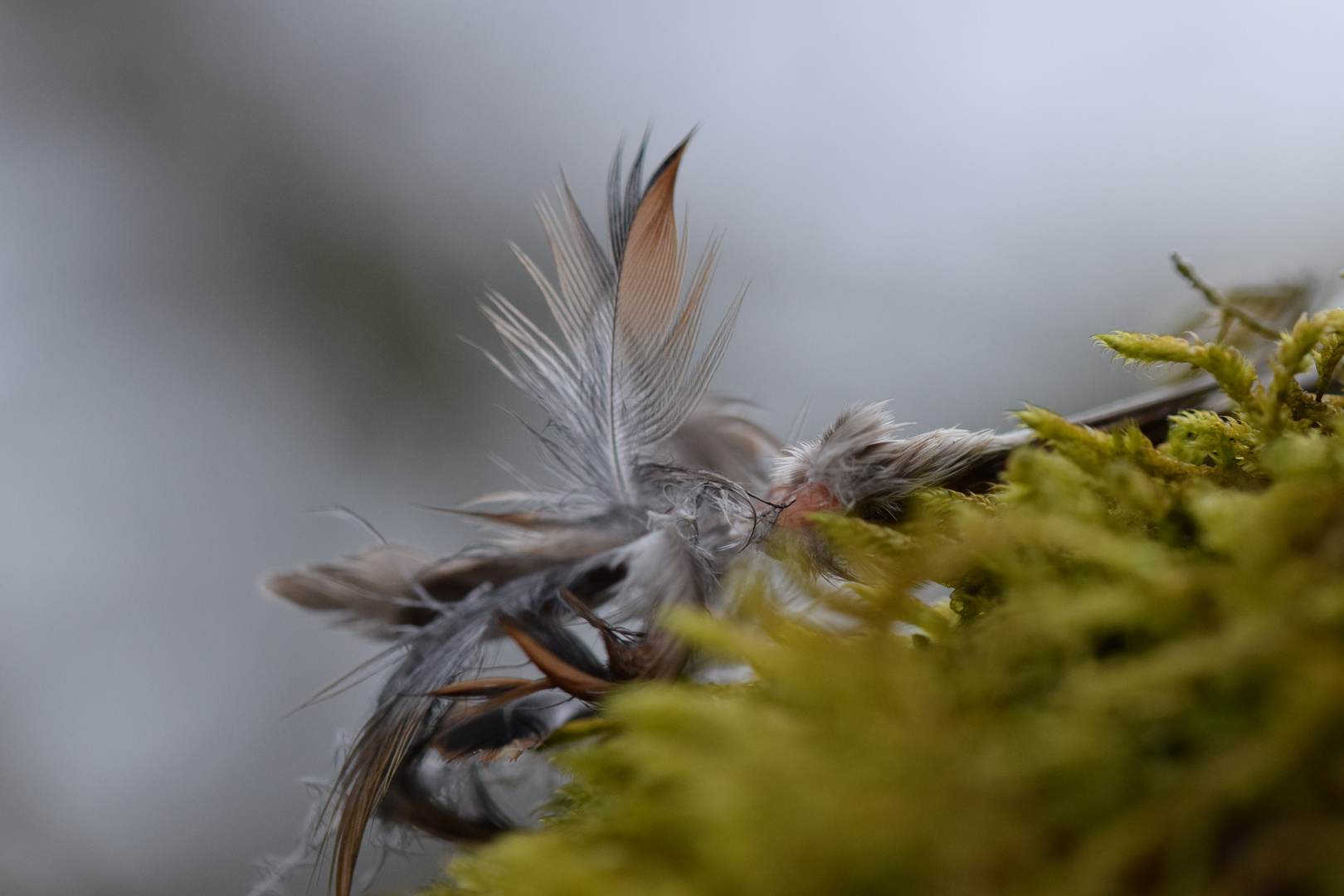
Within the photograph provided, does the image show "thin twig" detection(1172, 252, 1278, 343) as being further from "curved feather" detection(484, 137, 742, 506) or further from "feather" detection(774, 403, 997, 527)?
"curved feather" detection(484, 137, 742, 506)

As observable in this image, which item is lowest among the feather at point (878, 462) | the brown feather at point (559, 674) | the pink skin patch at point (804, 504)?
the brown feather at point (559, 674)

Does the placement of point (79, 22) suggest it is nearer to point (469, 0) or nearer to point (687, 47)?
point (469, 0)

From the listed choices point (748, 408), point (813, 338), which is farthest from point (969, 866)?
point (813, 338)

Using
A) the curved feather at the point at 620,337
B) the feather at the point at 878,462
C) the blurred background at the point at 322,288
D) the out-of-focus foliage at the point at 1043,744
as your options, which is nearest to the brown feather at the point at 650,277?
the curved feather at the point at 620,337

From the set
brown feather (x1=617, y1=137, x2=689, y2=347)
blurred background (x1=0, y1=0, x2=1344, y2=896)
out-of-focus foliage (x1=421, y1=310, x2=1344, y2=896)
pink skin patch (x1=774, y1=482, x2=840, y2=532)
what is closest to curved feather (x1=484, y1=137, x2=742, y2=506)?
brown feather (x1=617, y1=137, x2=689, y2=347)

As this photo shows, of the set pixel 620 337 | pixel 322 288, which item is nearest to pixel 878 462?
pixel 620 337

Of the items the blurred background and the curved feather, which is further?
the blurred background

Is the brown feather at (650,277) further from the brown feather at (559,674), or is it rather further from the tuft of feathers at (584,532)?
the brown feather at (559,674)
